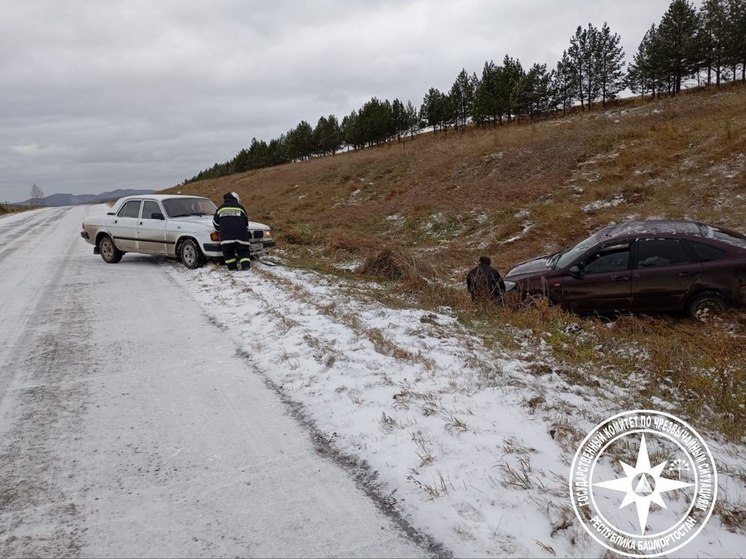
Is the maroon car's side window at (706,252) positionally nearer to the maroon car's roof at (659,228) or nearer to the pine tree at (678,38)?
the maroon car's roof at (659,228)

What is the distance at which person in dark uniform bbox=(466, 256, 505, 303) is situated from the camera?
25.1 feet

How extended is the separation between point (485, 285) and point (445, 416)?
4374mm

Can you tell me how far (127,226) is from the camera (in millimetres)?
11617

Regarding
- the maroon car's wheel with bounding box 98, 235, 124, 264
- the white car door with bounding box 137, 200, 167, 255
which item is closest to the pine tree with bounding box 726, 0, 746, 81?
the white car door with bounding box 137, 200, 167, 255

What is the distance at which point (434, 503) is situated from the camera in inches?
109

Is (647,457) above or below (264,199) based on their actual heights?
below

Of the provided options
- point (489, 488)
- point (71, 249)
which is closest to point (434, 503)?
point (489, 488)

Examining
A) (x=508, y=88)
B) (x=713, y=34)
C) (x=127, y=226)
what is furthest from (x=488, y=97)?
(x=127, y=226)

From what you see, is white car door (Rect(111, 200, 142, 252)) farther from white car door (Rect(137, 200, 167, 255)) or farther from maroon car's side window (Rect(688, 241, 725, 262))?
maroon car's side window (Rect(688, 241, 725, 262))

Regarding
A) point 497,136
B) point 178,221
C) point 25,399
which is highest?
point 497,136

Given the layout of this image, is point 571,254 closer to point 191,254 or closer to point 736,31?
point 191,254

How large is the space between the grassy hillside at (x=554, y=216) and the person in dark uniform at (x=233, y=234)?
6.37 feet

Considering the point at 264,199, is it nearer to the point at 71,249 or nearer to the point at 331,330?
the point at 71,249

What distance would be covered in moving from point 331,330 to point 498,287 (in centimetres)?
321
